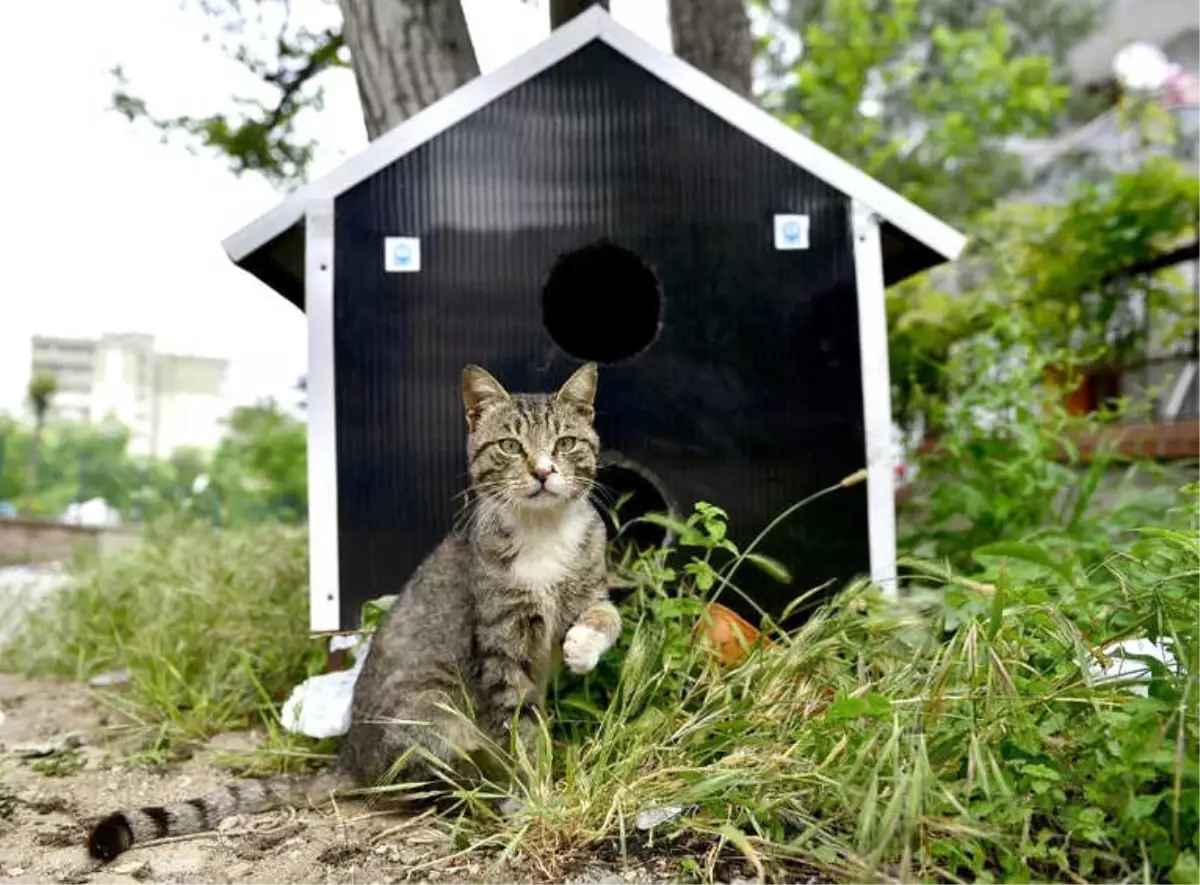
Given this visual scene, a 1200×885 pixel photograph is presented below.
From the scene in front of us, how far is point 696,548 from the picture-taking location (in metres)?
3.42

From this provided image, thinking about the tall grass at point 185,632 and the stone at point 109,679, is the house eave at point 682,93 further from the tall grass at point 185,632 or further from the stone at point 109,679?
the stone at point 109,679

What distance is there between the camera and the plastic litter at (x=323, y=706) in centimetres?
293

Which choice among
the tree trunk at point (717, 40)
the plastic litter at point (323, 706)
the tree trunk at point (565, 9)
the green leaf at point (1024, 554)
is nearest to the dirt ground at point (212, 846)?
the plastic litter at point (323, 706)

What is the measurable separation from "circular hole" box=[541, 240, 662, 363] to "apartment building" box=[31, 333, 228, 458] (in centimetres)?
791

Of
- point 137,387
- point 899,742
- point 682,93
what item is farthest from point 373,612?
point 137,387

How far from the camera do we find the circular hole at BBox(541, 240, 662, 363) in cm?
421

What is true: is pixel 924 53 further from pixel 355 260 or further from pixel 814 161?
pixel 355 260

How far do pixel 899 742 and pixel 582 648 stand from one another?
2.62ft

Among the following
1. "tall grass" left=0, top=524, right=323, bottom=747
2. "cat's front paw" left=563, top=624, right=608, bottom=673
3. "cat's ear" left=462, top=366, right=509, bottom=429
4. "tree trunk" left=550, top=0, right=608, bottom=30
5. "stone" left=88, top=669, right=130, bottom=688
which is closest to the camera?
"cat's front paw" left=563, top=624, right=608, bottom=673

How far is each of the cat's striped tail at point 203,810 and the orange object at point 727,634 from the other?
1.13 m

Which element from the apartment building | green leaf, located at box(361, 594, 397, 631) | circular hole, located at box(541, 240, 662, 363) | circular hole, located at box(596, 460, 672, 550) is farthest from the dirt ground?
the apartment building

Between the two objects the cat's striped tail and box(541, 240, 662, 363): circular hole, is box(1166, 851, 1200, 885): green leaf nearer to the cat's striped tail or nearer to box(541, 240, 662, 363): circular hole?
the cat's striped tail

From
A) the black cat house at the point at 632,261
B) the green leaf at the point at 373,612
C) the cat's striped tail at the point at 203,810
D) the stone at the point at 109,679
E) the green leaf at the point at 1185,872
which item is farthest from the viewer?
the stone at the point at 109,679

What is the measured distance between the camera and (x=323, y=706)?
2982 millimetres
